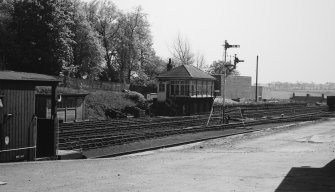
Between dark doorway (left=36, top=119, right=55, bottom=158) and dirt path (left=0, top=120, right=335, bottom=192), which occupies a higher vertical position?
dark doorway (left=36, top=119, right=55, bottom=158)

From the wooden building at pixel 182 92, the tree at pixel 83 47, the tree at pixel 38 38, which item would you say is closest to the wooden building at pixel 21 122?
the tree at pixel 38 38

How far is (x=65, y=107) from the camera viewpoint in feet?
117

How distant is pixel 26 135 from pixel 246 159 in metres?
8.92

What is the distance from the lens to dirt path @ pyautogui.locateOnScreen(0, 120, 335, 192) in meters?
12.6

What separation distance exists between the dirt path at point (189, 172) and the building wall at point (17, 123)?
0.82 metres

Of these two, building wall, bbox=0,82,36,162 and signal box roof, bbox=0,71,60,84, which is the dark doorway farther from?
signal box roof, bbox=0,71,60,84

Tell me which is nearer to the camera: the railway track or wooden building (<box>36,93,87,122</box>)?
the railway track

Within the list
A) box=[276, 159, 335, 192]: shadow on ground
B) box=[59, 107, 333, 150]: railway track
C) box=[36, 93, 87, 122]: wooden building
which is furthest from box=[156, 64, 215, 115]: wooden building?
box=[276, 159, 335, 192]: shadow on ground

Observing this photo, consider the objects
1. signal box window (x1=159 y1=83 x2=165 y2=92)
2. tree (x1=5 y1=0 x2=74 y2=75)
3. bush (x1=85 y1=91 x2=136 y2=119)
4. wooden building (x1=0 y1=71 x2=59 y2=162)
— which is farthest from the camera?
signal box window (x1=159 y1=83 x2=165 y2=92)

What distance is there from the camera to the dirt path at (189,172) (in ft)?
41.2

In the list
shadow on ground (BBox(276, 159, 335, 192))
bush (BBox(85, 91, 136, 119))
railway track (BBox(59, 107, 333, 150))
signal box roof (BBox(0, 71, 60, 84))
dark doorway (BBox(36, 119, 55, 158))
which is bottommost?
shadow on ground (BBox(276, 159, 335, 192))

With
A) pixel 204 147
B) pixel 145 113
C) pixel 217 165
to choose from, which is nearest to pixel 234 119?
pixel 145 113

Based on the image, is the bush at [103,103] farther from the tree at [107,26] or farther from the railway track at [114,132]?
the tree at [107,26]

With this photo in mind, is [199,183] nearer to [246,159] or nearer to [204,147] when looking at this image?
[246,159]
